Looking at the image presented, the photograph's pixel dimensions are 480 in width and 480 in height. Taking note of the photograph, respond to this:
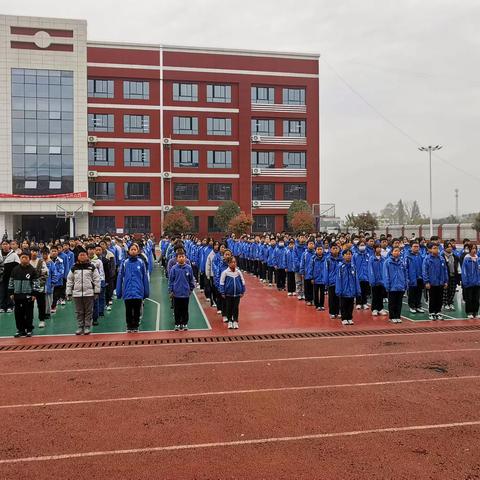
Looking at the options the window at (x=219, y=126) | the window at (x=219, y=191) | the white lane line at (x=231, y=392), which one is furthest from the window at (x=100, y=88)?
the white lane line at (x=231, y=392)

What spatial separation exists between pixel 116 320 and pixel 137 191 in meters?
31.1

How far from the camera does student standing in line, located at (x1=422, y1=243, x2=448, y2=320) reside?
1077 centimetres

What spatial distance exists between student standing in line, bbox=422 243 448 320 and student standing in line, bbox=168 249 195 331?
4990mm

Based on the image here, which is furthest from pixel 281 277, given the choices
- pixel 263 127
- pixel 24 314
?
pixel 263 127

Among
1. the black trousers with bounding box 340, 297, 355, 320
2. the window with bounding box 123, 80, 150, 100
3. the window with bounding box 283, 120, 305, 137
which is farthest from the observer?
the window with bounding box 283, 120, 305, 137

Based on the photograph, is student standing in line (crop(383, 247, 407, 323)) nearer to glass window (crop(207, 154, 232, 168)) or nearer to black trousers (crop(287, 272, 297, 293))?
black trousers (crop(287, 272, 297, 293))

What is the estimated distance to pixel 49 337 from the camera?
9375mm

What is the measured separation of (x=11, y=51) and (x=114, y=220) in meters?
14.4

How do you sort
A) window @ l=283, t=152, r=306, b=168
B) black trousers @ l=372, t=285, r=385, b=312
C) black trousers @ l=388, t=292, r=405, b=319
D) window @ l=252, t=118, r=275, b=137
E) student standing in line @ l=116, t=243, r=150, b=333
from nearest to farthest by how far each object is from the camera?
student standing in line @ l=116, t=243, r=150, b=333, black trousers @ l=388, t=292, r=405, b=319, black trousers @ l=372, t=285, r=385, b=312, window @ l=252, t=118, r=275, b=137, window @ l=283, t=152, r=306, b=168

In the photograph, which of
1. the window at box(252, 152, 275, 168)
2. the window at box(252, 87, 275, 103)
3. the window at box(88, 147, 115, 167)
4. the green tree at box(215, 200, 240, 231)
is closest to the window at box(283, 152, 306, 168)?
the window at box(252, 152, 275, 168)

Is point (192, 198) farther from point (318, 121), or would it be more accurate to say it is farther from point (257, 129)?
point (318, 121)

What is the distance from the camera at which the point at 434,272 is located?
10773 millimetres

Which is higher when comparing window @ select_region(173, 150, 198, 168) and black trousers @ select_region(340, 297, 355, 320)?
window @ select_region(173, 150, 198, 168)

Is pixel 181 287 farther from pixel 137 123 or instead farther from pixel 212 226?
pixel 137 123
